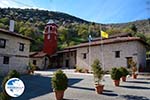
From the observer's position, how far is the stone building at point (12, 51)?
26.4 meters

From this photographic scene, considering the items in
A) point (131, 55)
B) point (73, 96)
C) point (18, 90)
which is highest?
point (131, 55)

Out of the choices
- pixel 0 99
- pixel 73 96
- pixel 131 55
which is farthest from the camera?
pixel 131 55

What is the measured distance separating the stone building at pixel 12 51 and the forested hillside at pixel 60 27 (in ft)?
110

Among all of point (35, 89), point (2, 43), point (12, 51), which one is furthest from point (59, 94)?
point (12, 51)

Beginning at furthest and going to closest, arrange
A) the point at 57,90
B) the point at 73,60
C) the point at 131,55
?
the point at 73,60
the point at 131,55
the point at 57,90

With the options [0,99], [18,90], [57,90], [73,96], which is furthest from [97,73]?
[18,90]

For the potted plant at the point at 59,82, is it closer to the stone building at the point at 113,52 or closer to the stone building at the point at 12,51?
the stone building at the point at 12,51

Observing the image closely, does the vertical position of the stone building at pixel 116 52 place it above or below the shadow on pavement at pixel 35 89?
above

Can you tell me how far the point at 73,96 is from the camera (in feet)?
43.2

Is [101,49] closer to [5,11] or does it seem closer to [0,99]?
[0,99]

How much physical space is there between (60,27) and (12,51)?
6004cm

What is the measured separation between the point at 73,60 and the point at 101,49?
15.4 m

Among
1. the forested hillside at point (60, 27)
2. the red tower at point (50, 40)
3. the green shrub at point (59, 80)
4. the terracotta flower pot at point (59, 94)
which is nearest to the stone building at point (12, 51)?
the terracotta flower pot at point (59, 94)

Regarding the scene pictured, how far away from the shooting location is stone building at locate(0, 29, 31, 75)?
86.6 feet
